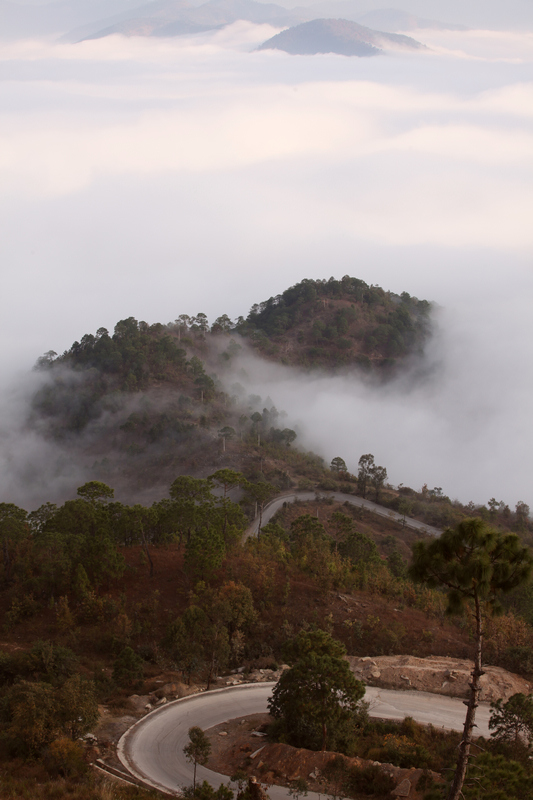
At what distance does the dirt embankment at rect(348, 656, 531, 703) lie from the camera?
33469mm

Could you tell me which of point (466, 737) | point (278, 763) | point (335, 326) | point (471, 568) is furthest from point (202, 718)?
point (335, 326)

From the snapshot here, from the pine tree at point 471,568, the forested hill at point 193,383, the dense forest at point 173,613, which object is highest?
the forested hill at point 193,383

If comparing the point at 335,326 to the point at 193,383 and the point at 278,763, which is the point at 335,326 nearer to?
the point at 193,383

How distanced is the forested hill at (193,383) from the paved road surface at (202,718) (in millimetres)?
67333

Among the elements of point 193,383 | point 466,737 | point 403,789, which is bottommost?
point 403,789

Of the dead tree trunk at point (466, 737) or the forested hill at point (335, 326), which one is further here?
the forested hill at point (335, 326)

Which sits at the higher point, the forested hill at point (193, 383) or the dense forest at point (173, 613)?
the forested hill at point (193, 383)

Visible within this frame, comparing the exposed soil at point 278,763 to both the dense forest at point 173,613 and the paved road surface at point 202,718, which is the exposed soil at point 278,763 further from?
the dense forest at point 173,613

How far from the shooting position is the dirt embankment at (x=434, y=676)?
33469mm

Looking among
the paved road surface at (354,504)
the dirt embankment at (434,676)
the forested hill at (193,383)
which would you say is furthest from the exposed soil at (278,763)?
the forested hill at (193,383)

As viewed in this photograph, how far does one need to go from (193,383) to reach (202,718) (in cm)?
9510

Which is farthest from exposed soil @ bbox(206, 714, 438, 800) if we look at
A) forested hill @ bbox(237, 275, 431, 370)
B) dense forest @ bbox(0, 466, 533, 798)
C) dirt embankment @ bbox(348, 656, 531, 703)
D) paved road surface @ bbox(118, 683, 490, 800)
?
forested hill @ bbox(237, 275, 431, 370)

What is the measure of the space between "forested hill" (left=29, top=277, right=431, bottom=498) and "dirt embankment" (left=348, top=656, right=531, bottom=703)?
210 feet

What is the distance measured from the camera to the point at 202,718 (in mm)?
31281
